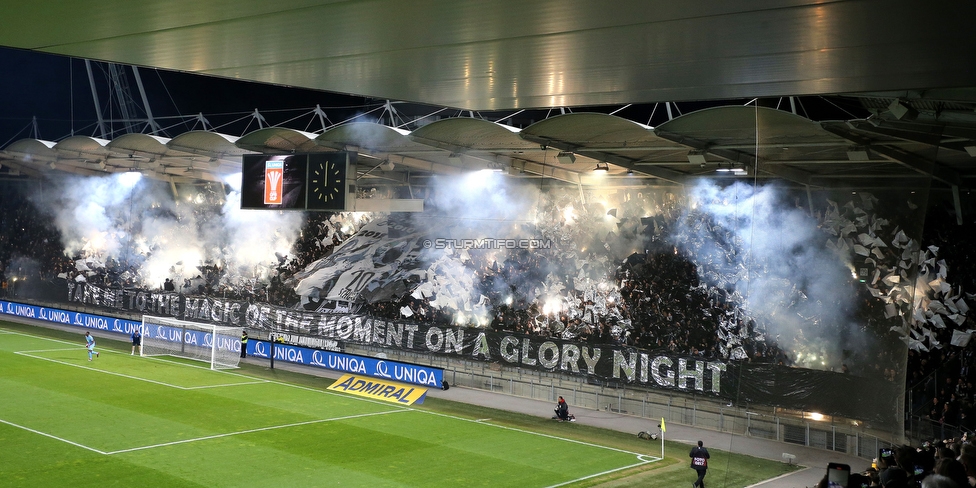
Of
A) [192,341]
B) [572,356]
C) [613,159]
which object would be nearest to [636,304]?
[572,356]

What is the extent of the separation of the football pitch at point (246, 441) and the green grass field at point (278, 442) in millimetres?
42

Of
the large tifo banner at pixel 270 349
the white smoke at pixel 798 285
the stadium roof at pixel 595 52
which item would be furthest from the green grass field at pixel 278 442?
the stadium roof at pixel 595 52

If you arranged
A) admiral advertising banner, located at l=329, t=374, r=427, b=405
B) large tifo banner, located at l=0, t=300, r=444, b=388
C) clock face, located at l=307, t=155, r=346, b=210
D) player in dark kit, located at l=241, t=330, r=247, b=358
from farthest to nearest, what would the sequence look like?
1. player in dark kit, located at l=241, t=330, r=247, b=358
2. large tifo banner, located at l=0, t=300, r=444, b=388
3. clock face, located at l=307, t=155, r=346, b=210
4. admiral advertising banner, located at l=329, t=374, r=427, b=405

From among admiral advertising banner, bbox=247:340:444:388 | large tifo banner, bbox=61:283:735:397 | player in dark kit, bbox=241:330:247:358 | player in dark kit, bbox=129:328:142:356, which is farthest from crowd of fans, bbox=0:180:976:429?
player in dark kit, bbox=129:328:142:356

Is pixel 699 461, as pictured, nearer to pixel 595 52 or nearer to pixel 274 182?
pixel 595 52

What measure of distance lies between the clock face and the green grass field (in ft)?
20.9

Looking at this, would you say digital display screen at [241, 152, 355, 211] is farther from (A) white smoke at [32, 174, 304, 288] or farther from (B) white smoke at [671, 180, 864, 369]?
(B) white smoke at [671, 180, 864, 369]

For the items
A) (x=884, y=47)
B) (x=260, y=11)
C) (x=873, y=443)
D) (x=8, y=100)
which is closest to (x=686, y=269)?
(x=873, y=443)

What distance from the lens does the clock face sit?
89.2 ft

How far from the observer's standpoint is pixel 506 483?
16.5m

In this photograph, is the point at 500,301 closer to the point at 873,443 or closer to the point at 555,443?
the point at 555,443

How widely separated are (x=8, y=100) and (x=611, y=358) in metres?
42.4

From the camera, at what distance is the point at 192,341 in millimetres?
33875

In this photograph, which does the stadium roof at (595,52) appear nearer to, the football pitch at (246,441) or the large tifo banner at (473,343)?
the football pitch at (246,441)
